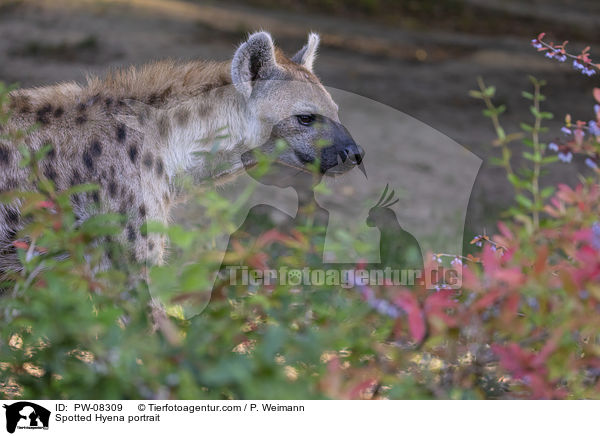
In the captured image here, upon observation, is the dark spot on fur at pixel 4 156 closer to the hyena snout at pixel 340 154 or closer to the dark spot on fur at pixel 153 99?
the dark spot on fur at pixel 153 99

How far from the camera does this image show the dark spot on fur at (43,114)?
2.83 m

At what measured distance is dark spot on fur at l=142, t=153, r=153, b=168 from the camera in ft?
9.37

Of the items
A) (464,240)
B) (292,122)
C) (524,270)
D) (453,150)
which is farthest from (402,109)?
(524,270)

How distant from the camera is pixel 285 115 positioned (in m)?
3.02

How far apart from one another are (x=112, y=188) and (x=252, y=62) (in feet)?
2.54

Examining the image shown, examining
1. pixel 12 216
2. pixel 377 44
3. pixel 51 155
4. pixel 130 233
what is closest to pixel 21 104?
pixel 51 155

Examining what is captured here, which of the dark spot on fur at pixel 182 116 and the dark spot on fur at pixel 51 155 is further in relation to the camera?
the dark spot on fur at pixel 182 116

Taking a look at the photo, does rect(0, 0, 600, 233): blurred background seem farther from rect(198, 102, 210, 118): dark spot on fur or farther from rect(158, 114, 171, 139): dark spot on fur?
rect(158, 114, 171, 139): dark spot on fur

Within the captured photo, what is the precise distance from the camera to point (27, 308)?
1480 millimetres

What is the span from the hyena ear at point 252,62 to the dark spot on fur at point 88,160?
640mm

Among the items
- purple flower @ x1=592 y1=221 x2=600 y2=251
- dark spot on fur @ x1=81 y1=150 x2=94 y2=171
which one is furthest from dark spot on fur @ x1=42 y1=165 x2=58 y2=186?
purple flower @ x1=592 y1=221 x2=600 y2=251

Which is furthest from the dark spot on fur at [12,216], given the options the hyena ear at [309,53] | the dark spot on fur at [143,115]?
the hyena ear at [309,53]

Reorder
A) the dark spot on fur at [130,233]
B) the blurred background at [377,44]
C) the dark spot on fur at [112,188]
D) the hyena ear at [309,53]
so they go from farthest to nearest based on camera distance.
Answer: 1. the blurred background at [377,44]
2. the hyena ear at [309,53]
3. the dark spot on fur at [112,188]
4. the dark spot on fur at [130,233]

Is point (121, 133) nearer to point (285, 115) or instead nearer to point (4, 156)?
point (4, 156)
